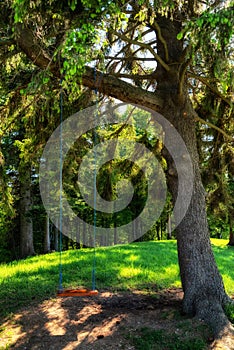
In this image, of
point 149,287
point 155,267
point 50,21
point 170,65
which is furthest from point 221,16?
point 155,267

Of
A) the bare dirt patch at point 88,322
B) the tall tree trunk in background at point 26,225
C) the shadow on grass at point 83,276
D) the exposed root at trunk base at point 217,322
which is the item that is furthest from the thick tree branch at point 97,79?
the tall tree trunk in background at point 26,225

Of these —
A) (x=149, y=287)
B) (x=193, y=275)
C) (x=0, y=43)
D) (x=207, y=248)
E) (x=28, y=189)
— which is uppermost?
(x=0, y=43)

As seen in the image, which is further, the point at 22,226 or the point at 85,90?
the point at 22,226

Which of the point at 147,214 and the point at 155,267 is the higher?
the point at 147,214

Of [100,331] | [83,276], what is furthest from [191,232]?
[83,276]

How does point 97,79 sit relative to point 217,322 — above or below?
above

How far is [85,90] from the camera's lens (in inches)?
282

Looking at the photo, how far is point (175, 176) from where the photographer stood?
19.1 feet

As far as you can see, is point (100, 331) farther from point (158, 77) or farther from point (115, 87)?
point (158, 77)

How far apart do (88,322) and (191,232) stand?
6.94 feet

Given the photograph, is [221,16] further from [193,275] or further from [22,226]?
[22,226]

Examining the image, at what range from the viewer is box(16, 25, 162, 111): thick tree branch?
4625mm

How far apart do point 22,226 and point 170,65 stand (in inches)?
407

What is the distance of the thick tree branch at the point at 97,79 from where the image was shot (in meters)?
4.62
